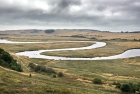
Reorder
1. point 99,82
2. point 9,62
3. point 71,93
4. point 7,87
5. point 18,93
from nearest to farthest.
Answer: point 18,93
point 7,87
point 71,93
point 99,82
point 9,62

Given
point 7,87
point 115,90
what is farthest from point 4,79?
point 115,90

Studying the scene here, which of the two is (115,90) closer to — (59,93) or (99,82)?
(99,82)

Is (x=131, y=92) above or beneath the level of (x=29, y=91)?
beneath

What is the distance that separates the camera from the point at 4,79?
30.8 m

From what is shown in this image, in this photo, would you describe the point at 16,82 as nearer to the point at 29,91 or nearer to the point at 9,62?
the point at 29,91

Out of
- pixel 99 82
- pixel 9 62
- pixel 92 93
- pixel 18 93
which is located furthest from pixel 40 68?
pixel 18 93

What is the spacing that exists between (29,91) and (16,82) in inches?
201

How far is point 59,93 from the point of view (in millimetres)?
28391

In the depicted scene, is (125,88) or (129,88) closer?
(125,88)

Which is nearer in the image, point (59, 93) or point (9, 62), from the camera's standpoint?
point (59, 93)

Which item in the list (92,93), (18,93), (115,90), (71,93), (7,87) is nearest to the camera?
(18,93)

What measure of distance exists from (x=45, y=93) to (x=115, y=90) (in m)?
18.3

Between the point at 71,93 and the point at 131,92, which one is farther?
the point at 131,92

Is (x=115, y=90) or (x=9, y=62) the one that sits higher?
(x=9, y=62)
